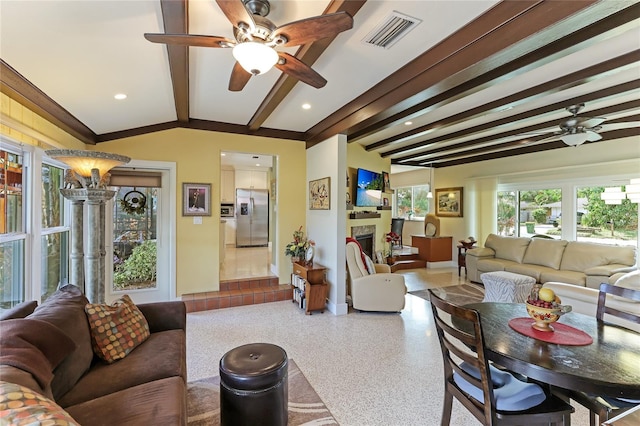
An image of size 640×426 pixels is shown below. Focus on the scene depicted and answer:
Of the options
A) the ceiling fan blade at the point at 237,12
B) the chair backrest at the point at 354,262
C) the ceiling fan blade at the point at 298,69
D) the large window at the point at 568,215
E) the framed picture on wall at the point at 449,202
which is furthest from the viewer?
Result: the framed picture on wall at the point at 449,202

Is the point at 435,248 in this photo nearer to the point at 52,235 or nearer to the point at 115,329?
the point at 115,329

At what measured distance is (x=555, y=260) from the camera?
5.11 m

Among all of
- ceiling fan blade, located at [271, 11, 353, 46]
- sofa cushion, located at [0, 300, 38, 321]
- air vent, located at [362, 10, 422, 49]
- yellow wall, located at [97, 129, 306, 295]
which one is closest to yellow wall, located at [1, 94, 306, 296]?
yellow wall, located at [97, 129, 306, 295]

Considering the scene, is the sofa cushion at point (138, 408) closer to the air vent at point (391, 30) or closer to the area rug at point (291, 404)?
the area rug at point (291, 404)

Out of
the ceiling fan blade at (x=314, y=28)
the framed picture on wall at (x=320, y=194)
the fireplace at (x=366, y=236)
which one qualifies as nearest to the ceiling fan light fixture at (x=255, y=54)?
the ceiling fan blade at (x=314, y=28)

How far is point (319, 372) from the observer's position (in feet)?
8.85

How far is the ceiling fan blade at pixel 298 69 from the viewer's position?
197 centimetres

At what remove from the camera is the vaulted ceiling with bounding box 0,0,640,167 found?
181 centimetres

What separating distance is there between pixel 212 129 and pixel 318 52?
9.16ft

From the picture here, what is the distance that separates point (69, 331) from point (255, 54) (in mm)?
1877

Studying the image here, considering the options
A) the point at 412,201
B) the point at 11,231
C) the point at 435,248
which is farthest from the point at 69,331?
the point at 412,201

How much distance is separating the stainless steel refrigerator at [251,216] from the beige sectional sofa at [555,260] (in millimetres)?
5840

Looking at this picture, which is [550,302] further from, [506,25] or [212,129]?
[212,129]

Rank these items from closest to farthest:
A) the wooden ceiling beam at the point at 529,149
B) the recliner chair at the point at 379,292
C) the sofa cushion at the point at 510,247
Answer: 1. the recliner chair at the point at 379,292
2. the wooden ceiling beam at the point at 529,149
3. the sofa cushion at the point at 510,247
